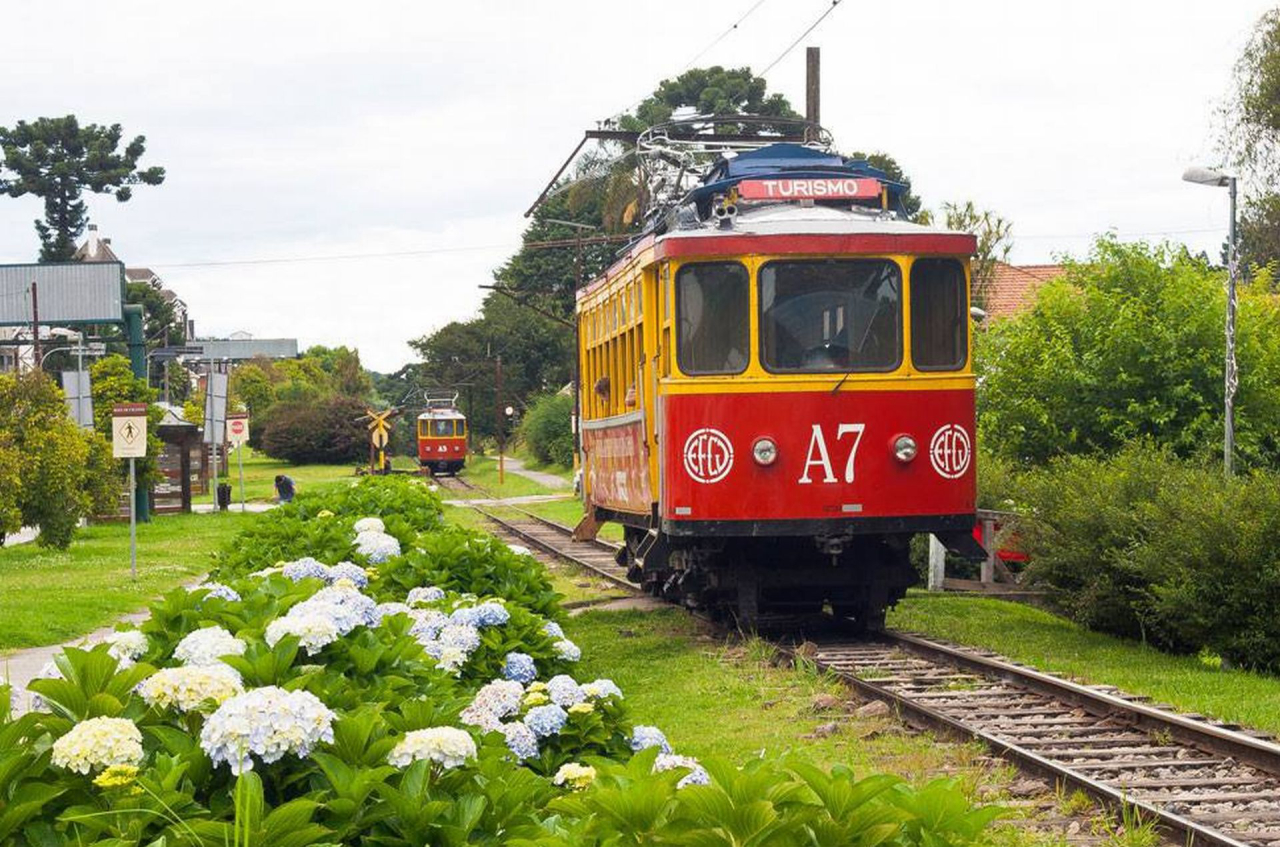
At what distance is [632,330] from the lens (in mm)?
16062

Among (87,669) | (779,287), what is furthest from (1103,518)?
(87,669)

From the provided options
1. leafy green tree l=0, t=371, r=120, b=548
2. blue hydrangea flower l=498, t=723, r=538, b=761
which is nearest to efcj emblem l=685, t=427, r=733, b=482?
blue hydrangea flower l=498, t=723, r=538, b=761

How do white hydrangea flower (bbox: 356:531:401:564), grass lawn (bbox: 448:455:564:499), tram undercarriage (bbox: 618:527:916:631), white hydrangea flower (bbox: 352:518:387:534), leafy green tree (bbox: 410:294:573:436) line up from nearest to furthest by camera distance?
white hydrangea flower (bbox: 356:531:401:564) < white hydrangea flower (bbox: 352:518:387:534) < tram undercarriage (bbox: 618:527:916:631) < grass lawn (bbox: 448:455:564:499) < leafy green tree (bbox: 410:294:573:436)

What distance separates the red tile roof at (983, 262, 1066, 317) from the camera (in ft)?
183

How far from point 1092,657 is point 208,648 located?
10.5 m

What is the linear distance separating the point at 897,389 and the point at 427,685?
9293 mm

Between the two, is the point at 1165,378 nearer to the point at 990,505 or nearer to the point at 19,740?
the point at 990,505

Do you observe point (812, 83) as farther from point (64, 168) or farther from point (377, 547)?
point (64, 168)

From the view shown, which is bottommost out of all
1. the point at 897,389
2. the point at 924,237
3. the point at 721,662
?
the point at 721,662

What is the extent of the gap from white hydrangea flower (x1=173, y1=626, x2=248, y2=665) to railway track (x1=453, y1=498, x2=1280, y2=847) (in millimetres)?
4151

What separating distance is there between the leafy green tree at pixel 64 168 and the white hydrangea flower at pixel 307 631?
7822cm

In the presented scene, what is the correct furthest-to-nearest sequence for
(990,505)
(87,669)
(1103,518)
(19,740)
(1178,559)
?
(990,505)
(1103,518)
(1178,559)
(87,669)
(19,740)

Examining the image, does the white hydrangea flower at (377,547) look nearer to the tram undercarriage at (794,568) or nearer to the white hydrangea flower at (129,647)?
the white hydrangea flower at (129,647)

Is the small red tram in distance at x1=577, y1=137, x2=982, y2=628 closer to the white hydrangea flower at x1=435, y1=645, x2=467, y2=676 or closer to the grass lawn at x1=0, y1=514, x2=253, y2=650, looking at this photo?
the grass lawn at x1=0, y1=514, x2=253, y2=650
